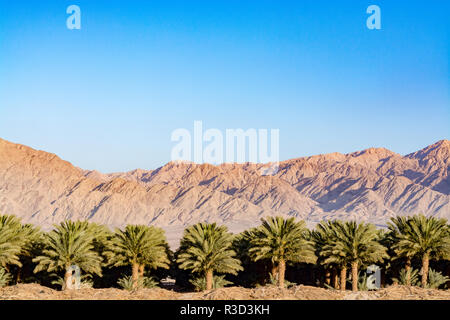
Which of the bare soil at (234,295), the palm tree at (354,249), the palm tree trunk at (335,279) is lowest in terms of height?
the palm tree trunk at (335,279)

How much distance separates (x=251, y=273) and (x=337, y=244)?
879 cm

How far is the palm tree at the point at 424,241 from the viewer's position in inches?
1202

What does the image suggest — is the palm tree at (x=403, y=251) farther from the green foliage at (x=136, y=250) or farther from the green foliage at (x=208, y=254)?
the green foliage at (x=136, y=250)

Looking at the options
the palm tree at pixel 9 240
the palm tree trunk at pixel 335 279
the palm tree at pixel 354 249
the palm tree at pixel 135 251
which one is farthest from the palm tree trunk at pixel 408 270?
the palm tree at pixel 9 240

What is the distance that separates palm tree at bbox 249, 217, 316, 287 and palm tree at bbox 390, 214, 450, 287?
252 inches

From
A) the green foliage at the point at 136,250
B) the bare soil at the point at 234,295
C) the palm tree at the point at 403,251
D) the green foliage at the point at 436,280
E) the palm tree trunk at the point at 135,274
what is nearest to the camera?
the bare soil at the point at 234,295

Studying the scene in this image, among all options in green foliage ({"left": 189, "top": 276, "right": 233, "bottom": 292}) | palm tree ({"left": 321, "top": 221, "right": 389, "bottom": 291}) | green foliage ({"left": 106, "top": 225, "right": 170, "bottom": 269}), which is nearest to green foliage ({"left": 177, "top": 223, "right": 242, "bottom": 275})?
green foliage ({"left": 189, "top": 276, "right": 233, "bottom": 292})

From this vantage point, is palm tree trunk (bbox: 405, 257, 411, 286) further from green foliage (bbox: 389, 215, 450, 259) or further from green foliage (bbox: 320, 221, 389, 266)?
green foliage (bbox: 320, 221, 389, 266)

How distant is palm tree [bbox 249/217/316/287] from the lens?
96.9ft

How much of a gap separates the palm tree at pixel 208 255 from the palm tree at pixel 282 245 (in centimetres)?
173

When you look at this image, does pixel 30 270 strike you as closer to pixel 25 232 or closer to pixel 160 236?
pixel 25 232
